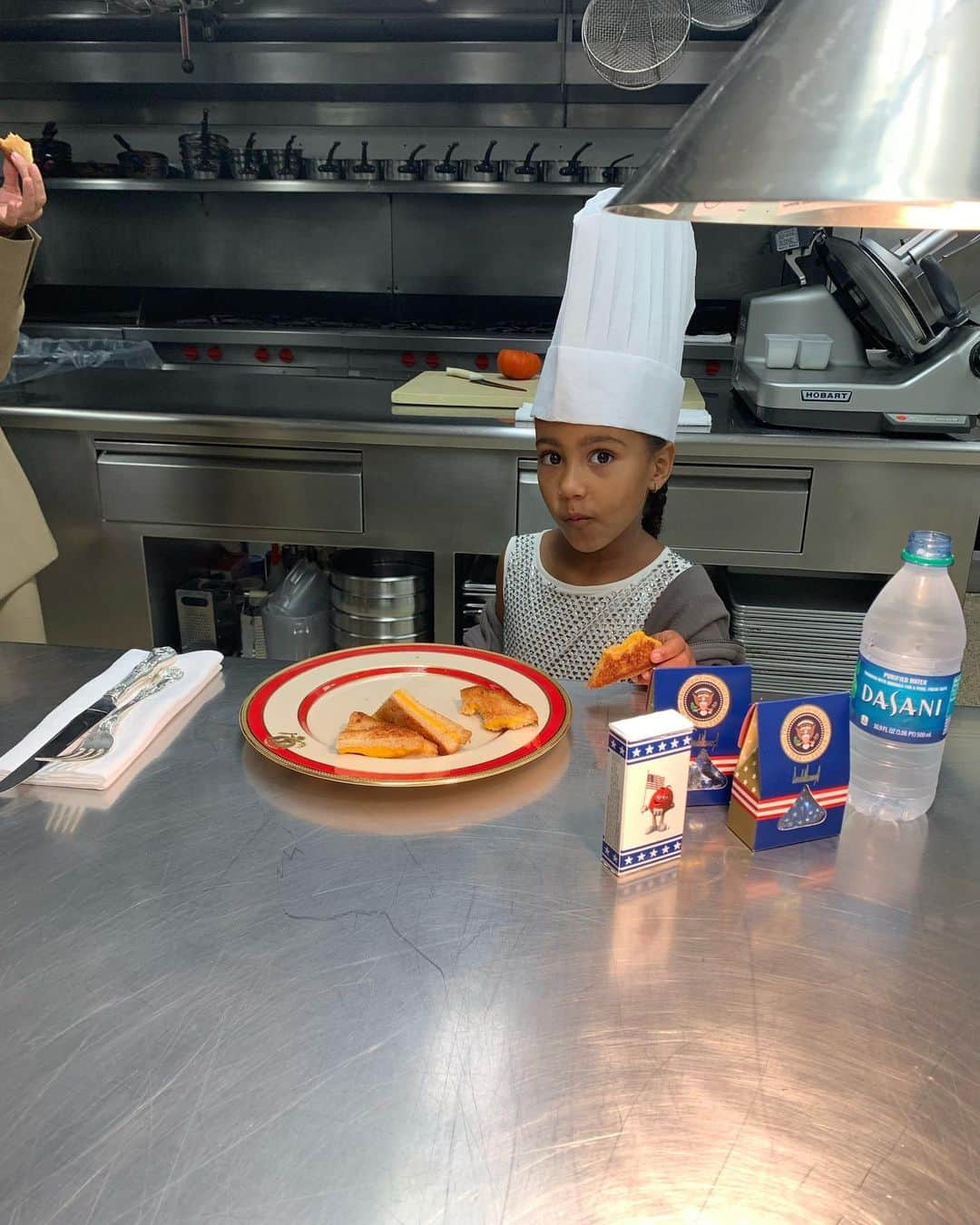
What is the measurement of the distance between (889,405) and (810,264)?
0.61m

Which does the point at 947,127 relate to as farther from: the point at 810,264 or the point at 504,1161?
the point at 810,264

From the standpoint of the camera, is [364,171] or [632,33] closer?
[632,33]

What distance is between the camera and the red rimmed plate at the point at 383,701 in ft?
→ 2.62

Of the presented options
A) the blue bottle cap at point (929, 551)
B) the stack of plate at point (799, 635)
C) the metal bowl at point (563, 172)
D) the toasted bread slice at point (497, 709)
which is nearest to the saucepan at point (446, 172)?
the metal bowl at point (563, 172)

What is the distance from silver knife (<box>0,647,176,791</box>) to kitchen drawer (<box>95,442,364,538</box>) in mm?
1264

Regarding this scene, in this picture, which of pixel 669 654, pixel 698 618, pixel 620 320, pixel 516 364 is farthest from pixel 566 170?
pixel 669 654

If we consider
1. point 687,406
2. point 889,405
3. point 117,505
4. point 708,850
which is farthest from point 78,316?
A: point 708,850

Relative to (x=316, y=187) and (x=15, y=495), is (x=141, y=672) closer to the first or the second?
(x=15, y=495)

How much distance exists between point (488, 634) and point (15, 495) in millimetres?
902

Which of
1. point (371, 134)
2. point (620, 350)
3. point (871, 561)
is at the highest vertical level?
point (371, 134)

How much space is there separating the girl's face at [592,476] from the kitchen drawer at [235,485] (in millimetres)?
1043

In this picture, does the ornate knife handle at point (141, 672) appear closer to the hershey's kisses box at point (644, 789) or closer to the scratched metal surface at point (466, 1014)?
the scratched metal surface at point (466, 1014)

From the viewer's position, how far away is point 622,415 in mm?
1196

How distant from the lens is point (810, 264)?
2.48 meters
